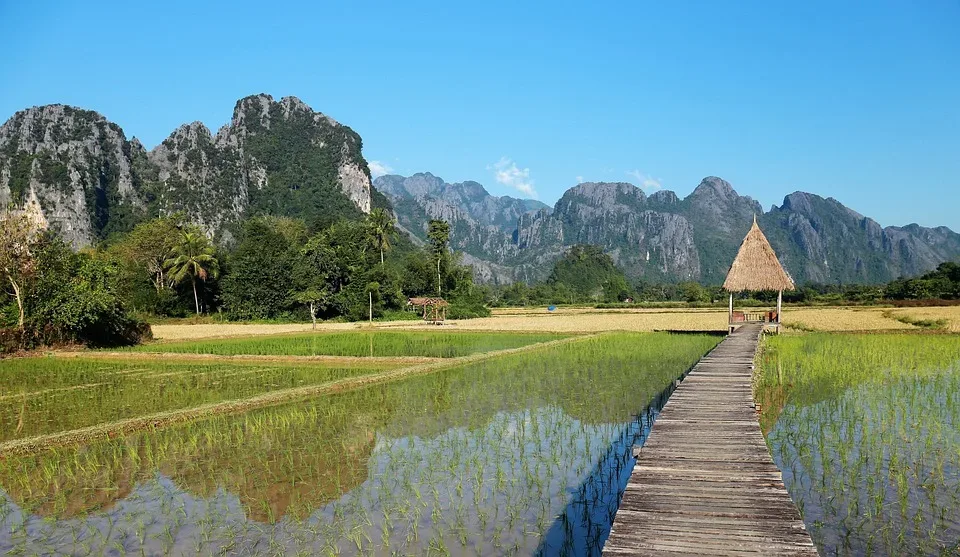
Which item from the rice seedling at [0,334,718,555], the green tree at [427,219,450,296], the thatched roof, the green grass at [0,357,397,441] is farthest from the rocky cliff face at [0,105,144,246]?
the rice seedling at [0,334,718,555]

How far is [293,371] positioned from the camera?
1645 cm

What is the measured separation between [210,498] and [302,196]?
123 m

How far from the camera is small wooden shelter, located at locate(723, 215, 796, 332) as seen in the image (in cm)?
2528

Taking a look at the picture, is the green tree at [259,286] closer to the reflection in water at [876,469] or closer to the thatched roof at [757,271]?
the thatched roof at [757,271]

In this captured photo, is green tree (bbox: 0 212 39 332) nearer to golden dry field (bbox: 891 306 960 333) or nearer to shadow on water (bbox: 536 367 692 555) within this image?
shadow on water (bbox: 536 367 692 555)

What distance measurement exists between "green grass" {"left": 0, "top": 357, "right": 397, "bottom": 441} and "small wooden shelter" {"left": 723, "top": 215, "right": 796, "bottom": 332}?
15.4m

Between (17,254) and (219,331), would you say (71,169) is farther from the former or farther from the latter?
(17,254)

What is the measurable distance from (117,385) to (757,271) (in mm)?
22167

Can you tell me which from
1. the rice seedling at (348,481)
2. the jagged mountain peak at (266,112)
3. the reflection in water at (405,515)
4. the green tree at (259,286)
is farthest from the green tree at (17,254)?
the jagged mountain peak at (266,112)

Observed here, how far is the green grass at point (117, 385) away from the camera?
35.0 feet

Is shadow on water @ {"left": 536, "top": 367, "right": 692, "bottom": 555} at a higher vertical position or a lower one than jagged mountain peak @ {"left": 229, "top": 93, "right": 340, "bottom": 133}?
lower

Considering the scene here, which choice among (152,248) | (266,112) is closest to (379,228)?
(152,248)

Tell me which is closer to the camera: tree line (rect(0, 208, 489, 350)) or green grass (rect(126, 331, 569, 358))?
green grass (rect(126, 331, 569, 358))

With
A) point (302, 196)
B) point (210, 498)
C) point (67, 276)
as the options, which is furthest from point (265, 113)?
point (210, 498)
